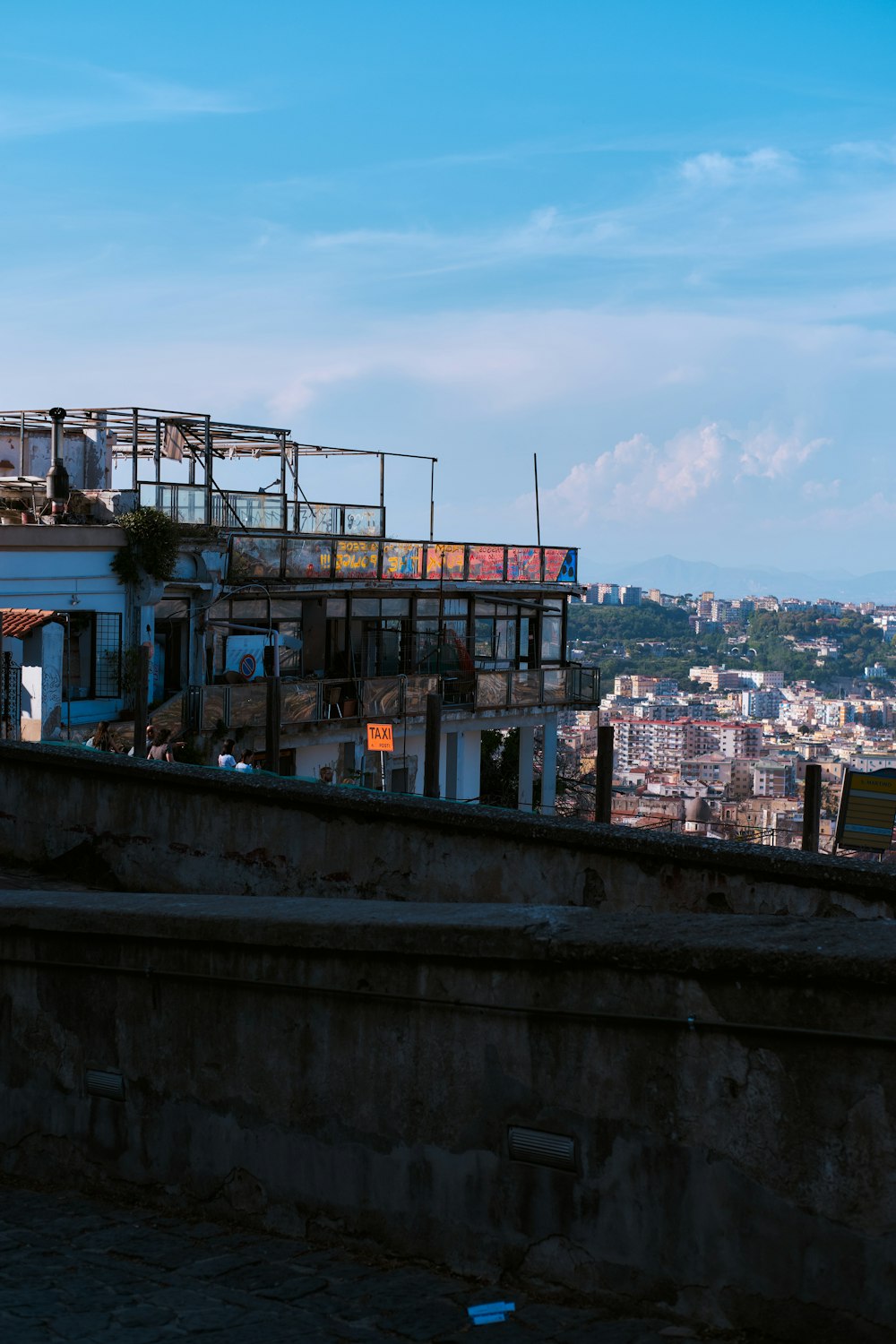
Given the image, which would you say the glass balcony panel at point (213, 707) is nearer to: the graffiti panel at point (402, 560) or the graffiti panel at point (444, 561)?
the graffiti panel at point (402, 560)

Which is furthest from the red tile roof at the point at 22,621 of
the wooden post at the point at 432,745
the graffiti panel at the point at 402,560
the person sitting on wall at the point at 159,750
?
the graffiti panel at the point at 402,560

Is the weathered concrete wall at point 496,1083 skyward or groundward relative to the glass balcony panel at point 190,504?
groundward

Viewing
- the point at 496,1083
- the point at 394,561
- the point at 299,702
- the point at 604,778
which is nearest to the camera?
the point at 496,1083

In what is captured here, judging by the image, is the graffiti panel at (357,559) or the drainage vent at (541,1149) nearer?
the drainage vent at (541,1149)

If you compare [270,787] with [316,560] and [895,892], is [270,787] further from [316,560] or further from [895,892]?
[316,560]

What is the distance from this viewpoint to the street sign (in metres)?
14.6

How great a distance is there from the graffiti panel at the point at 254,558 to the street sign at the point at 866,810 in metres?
17.6

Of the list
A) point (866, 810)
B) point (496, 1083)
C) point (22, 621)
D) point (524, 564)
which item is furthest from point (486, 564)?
point (496, 1083)

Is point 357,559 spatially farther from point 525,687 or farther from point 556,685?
point 556,685

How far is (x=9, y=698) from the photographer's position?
19.9 m

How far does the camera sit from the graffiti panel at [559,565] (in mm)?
40375

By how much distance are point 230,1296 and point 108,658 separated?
22.5 m

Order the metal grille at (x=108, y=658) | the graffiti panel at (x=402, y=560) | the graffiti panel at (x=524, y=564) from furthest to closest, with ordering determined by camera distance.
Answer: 1. the graffiti panel at (x=524, y=564)
2. the graffiti panel at (x=402, y=560)
3. the metal grille at (x=108, y=658)

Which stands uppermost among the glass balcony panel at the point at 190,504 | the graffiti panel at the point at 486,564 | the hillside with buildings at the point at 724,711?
the glass balcony panel at the point at 190,504
